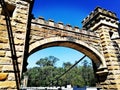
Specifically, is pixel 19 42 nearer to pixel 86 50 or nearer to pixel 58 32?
pixel 58 32

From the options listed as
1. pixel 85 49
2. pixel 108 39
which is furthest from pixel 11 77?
pixel 108 39

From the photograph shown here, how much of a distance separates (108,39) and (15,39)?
5.33 meters

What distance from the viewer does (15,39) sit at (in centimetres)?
432

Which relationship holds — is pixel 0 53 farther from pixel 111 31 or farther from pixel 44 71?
pixel 44 71

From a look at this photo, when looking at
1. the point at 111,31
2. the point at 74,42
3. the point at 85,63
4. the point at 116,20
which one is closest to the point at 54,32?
the point at 74,42

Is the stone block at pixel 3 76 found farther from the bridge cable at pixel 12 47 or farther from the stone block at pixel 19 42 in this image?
the stone block at pixel 19 42

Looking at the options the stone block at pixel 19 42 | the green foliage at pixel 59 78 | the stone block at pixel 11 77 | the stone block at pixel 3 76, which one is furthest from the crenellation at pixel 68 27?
the green foliage at pixel 59 78

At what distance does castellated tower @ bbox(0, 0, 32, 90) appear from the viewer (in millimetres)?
3756

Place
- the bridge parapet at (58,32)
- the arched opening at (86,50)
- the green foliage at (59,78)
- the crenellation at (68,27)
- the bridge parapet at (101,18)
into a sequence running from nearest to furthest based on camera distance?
the bridge parapet at (58,32), the arched opening at (86,50), the crenellation at (68,27), the bridge parapet at (101,18), the green foliage at (59,78)

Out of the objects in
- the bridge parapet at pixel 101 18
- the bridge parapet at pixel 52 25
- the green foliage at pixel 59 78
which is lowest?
the green foliage at pixel 59 78

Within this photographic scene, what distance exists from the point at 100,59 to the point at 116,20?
119 inches

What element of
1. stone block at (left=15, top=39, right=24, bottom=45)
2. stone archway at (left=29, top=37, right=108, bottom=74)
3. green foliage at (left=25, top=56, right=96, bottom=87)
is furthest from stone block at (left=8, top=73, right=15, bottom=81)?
green foliage at (left=25, top=56, right=96, bottom=87)

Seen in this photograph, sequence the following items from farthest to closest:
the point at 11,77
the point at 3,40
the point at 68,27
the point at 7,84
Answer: the point at 68,27, the point at 3,40, the point at 11,77, the point at 7,84

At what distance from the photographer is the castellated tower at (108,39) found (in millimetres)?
6938
